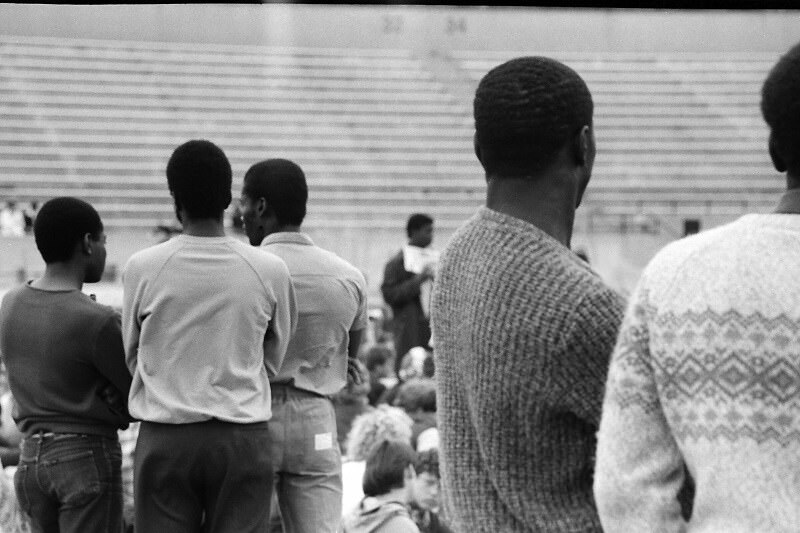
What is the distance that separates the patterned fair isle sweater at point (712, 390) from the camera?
166 centimetres

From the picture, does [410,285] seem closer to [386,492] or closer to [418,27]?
[386,492]

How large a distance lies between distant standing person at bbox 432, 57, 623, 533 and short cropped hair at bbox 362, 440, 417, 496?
243 cm

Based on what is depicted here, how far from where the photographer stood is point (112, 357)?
3.80 metres

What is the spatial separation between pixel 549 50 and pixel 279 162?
24910 millimetres

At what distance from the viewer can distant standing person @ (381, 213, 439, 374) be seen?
9812 mm

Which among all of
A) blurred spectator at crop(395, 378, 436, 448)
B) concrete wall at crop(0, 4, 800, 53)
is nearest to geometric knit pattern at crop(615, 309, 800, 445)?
blurred spectator at crop(395, 378, 436, 448)

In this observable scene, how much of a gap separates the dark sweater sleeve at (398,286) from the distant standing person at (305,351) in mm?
5572

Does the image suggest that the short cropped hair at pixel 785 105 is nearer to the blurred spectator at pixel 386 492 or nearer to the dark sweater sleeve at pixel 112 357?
the dark sweater sleeve at pixel 112 357

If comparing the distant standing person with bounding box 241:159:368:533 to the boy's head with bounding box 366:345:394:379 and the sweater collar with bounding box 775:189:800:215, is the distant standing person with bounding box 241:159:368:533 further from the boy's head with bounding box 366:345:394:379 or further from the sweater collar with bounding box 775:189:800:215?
the boy's head with bounding box 366:345:394:379

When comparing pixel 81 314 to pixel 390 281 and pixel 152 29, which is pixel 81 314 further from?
pixel 152 29

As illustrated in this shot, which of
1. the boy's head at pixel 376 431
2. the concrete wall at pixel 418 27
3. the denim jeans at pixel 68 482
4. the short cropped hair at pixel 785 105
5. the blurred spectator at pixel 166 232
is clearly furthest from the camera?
the concrete wall at pixel 418 27

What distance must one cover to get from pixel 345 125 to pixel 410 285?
16150mm

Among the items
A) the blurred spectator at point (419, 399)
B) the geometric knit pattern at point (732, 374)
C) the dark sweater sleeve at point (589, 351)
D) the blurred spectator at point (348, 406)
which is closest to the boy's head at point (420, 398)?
the blurred spectator at point (419, 399)

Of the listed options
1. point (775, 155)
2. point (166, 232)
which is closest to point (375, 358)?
point (166, 232)
